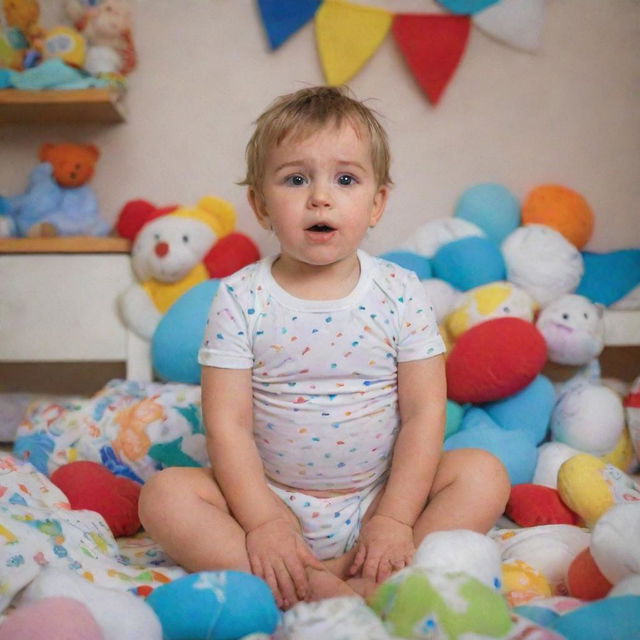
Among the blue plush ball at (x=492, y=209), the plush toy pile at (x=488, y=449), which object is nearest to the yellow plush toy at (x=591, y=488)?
the plush toy pile at (x=488, y=449)

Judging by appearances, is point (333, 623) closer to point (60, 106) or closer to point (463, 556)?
point (463, 556)

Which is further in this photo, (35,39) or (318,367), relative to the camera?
(35,39)

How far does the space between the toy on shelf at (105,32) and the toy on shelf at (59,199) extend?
0.67 feet

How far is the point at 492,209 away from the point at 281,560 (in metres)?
1.15

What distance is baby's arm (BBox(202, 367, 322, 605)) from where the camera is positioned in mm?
860

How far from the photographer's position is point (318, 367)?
3.31 feet

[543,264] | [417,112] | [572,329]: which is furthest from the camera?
[417,112]

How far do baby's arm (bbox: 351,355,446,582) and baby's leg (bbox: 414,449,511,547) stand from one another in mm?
16

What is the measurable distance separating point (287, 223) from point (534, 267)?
826mm

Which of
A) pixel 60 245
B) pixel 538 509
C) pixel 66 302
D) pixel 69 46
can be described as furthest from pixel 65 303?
pixel 538 509

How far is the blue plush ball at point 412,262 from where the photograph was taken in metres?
1.65

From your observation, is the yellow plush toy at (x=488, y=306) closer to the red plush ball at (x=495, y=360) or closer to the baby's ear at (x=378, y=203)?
the red plush ball at (x=495, y=360)

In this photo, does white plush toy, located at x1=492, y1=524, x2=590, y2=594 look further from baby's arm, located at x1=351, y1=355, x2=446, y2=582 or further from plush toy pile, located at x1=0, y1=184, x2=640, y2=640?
baby's arm, located at x1=351, y1=355, x2=446, y2=582

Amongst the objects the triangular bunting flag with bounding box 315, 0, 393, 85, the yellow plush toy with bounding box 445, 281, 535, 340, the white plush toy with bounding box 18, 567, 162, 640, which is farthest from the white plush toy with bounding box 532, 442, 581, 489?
the triangular bunting flag with bounding box 315, 0, 393, 85
